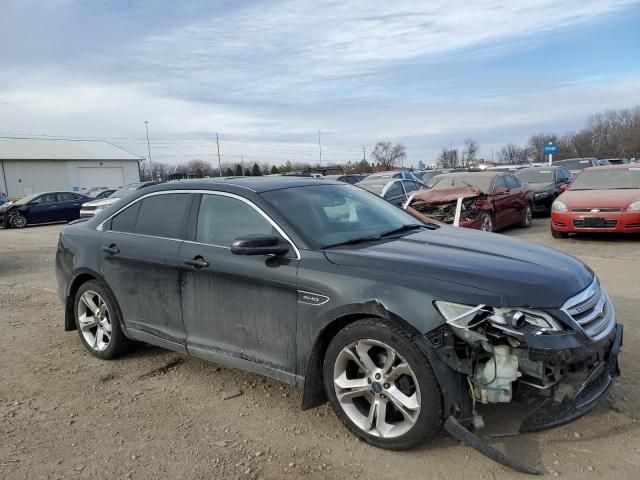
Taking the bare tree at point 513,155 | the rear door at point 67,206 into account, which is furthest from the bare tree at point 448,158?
the rear door at point 67,206

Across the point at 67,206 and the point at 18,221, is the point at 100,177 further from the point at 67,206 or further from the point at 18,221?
the point at 18,221

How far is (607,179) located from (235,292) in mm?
10230

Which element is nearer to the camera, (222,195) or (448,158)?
(222,195)

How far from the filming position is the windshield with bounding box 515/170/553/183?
1627 centimetres

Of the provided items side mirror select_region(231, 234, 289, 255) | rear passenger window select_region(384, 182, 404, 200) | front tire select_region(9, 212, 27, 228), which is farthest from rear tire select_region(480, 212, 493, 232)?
front tire select_region(9, 212, 27, 228)

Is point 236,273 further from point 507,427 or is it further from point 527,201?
point 527,201

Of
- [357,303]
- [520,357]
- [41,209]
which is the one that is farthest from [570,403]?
[41,209]

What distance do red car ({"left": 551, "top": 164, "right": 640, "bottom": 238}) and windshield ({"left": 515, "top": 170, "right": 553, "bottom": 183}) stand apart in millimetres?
4826

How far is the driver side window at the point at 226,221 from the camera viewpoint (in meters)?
3.70

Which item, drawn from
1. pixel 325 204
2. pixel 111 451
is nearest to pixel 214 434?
pixel 111 451

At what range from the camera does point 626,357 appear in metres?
4.18

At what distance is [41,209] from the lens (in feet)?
75.2

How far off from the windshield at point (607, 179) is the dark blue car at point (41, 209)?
21.2 metres

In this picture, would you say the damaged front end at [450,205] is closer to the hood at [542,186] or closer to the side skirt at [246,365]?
the hood at [542,186]
